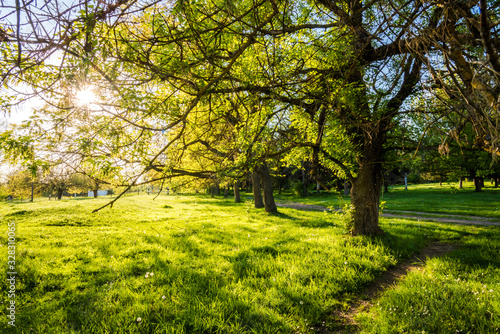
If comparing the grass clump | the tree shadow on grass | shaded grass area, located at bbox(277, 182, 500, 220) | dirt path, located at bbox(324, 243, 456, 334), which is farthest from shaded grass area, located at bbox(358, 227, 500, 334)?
shaded grass area, located at bbox(277, 182, 500, 220)

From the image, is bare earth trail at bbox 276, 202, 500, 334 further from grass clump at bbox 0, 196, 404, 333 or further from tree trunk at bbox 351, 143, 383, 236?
tree trunk at bbox 351, 143, 383, 236

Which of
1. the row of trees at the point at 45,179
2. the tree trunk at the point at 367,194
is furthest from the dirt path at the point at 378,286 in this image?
the row of trees at the point at 45,179

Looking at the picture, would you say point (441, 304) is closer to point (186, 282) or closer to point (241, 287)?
point (241, 287)

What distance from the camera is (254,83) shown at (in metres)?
4.64

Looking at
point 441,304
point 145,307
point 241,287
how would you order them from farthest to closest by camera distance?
point 241,287
point 145,307
point 441,304

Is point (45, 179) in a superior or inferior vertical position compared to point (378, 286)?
superior

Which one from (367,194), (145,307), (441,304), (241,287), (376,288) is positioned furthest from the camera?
(367,194)

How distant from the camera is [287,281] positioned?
4.46 meters

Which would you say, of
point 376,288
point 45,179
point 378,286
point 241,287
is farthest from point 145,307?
point 378,286

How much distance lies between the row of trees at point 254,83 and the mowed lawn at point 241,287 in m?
2.04

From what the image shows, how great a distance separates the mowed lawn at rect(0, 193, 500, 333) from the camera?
3.27 meters

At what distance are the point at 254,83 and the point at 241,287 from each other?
3.99 m

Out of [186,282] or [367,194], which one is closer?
[186,282]

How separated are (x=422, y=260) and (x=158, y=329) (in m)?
6.50
